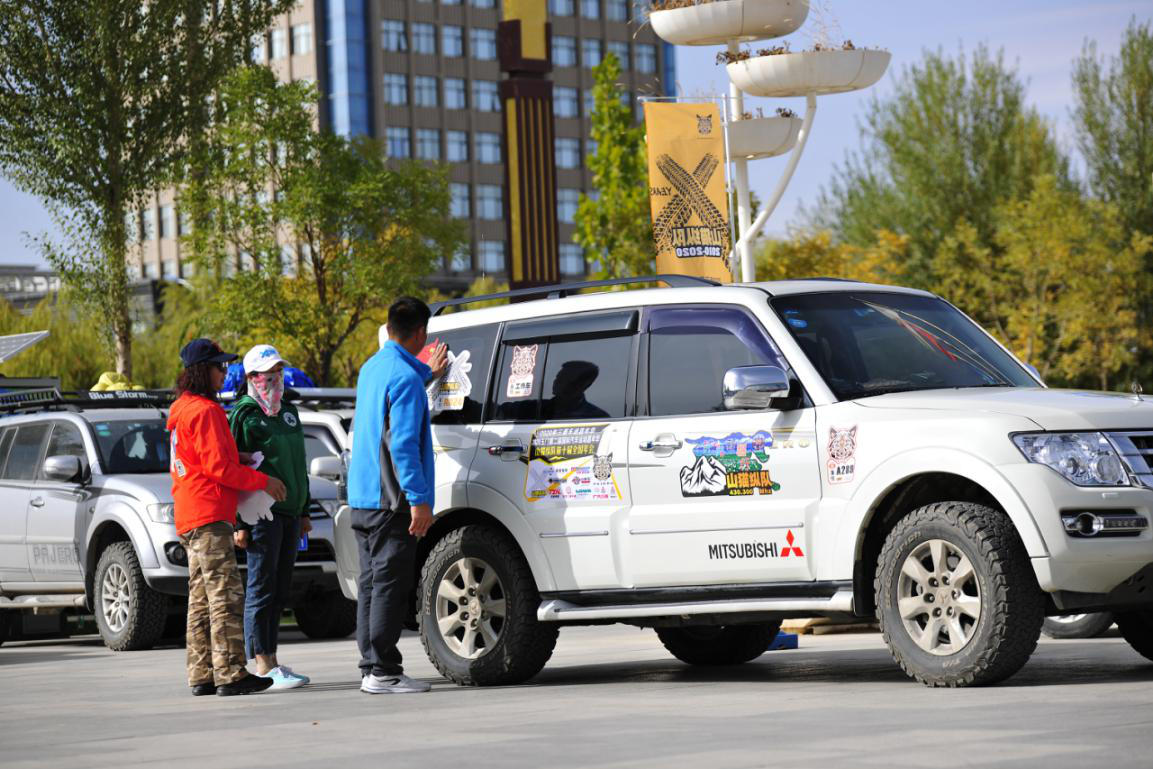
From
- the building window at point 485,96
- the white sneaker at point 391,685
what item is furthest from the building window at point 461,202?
the white sneaker at point 391,685

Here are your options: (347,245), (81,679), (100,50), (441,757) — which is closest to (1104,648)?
(441,757)

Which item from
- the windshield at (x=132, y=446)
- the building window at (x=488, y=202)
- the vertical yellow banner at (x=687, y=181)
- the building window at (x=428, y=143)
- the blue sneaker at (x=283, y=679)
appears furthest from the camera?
the building window at (x=488, y=202)

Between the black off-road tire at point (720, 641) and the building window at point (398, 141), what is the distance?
317 feet

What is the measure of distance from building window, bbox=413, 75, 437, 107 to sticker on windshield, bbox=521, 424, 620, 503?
3945 inches

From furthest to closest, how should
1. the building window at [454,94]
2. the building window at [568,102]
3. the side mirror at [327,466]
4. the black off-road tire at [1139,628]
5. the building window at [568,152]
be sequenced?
the building window at [568,102] → the building window at [568,152] → the building window at [454,94] → the side mirror at [327,466] → the black off-road tire at [1139,628]

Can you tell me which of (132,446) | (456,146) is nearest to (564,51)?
(456,146)

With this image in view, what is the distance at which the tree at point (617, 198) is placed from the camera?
4172cm

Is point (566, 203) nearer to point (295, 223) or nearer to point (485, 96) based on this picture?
point (485, 96)

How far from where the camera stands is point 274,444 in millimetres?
10734

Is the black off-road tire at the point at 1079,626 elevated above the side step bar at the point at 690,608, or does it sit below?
below

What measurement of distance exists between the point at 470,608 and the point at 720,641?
1700mm

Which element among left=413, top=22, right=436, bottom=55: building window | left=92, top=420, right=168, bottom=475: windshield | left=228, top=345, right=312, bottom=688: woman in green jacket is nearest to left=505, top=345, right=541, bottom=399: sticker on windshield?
left=228, top=345, right=312, bottom=688: woman in green jacket

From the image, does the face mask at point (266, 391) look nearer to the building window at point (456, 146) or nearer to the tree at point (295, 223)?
the tree at point (295, 223)

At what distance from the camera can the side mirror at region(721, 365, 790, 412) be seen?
8.96 metres
